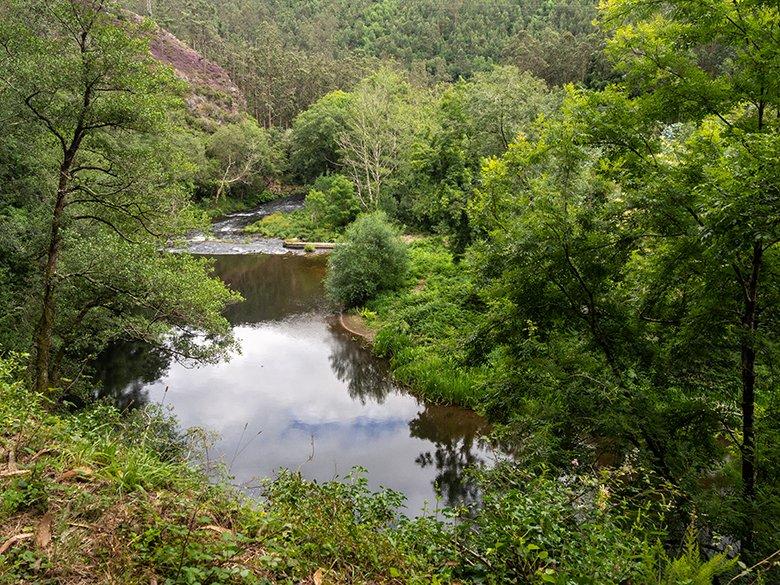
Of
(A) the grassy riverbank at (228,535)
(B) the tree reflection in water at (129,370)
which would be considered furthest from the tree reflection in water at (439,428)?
(B) the tree reflection in water at (129,370)

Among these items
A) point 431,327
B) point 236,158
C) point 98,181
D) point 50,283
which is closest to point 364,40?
point 236,158

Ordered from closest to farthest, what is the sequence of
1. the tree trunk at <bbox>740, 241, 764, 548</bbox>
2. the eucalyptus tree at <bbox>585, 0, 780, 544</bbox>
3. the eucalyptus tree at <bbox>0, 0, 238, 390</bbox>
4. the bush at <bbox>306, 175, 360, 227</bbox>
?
the tree trunk at <bbox>740, 241, 764, 548</bbox>
the eucalyptus tree at <bbox>585, 0, 780, 544</bbox>
the eucalyptus tree at <bbox>0, 0, 238, 390</bbox>
the bush at <bbox>306, 175, 360, 227</bbox>

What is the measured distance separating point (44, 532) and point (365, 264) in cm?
1721

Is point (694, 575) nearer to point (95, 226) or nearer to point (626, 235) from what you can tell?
point (626, 235)

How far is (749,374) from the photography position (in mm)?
5090

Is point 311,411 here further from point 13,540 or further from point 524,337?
point 13,540

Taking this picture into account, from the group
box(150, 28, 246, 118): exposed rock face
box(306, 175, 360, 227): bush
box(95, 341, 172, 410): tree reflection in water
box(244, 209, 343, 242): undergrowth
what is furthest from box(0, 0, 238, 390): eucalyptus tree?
box(150, 28, 246, 118): exposed rock face

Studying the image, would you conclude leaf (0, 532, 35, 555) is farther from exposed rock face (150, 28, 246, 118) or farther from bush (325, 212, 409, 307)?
exposed rock face (150, 28, 246, 118)

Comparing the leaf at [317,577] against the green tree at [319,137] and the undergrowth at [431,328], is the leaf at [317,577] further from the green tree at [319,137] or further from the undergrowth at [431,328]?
the green tree at [319,137]

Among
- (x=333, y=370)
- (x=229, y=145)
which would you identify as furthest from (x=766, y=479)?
(x=229, y=145)

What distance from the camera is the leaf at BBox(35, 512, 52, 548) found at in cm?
311

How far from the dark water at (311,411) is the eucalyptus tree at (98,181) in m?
2.39

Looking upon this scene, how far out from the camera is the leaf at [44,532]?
10.2ft

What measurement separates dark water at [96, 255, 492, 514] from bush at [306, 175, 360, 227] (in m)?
15.0
